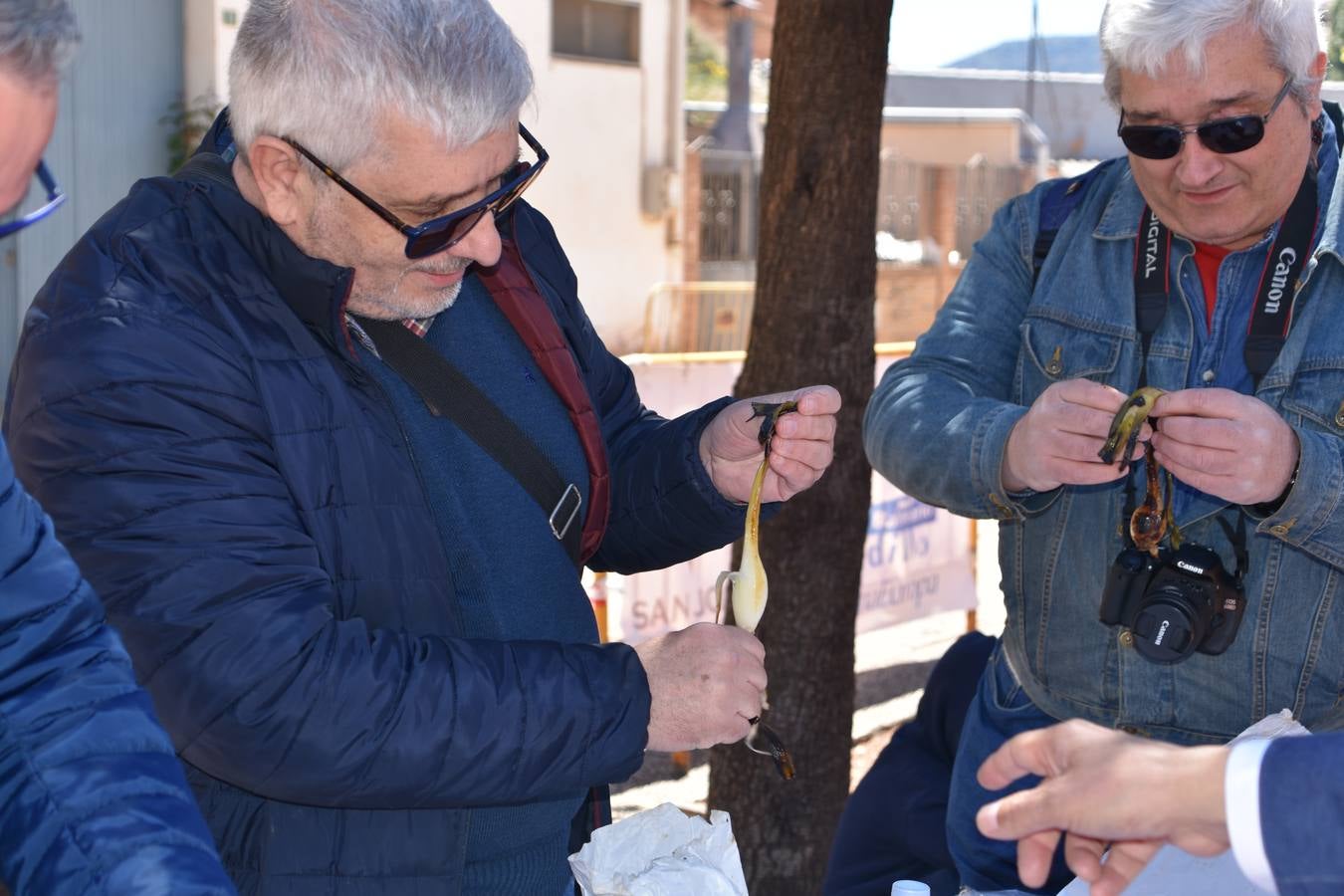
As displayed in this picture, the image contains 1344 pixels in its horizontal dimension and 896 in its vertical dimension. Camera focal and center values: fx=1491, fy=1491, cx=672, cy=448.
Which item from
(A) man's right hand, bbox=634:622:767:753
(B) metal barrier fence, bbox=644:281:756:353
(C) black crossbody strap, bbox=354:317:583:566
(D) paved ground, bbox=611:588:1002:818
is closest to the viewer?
(A) man's right hand, bbox=634:622:767:753

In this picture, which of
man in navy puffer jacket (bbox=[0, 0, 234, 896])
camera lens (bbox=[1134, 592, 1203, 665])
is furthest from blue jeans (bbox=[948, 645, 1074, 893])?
man in navy puffer jacket (bbox=[0, 0, 234, 896])

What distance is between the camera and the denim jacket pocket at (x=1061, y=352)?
2332 mm

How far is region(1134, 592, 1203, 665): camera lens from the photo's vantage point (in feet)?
6.91

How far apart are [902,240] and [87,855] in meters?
20.2

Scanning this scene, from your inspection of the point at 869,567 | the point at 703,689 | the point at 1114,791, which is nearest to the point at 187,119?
the point at 869,567


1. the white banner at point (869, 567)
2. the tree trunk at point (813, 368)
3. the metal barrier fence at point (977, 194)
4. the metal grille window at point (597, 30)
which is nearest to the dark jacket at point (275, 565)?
the tree trunk at point (813, 368)

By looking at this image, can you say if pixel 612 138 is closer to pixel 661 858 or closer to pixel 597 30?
pixel 597 30

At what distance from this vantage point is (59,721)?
53.7 inches

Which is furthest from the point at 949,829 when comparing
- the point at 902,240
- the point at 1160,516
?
the point at 902,240

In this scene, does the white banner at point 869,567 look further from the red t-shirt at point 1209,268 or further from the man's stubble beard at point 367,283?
the man's stubble beard at point 367,283

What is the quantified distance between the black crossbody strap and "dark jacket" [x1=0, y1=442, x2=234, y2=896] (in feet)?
2.10

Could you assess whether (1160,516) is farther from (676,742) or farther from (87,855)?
(87,855)

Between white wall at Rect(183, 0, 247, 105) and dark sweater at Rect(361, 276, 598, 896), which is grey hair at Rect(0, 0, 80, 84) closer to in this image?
dark sweater at Rect(361, 276, 598, 896)

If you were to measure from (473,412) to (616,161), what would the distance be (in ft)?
47.2
